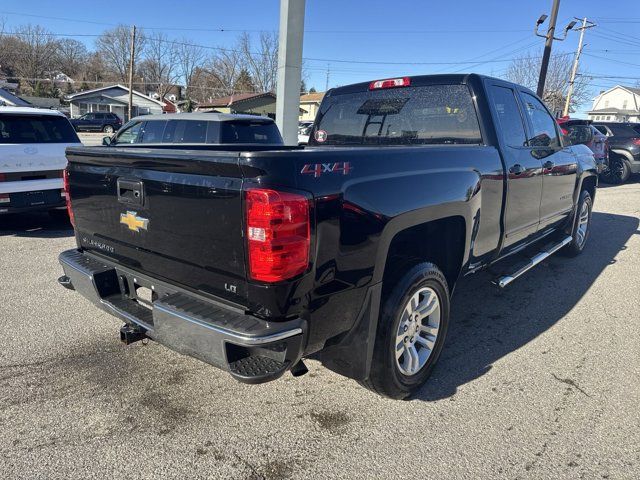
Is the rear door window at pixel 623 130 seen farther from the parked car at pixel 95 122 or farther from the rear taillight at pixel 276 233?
the parked car at pixel 95 122

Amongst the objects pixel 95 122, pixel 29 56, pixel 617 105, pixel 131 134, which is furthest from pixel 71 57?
pixel 617 105

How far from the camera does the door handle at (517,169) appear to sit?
3.76m

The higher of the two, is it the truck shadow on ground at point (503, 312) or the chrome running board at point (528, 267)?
the chrome running board at point (528, 267)

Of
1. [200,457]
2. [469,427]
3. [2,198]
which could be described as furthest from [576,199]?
[2,198]

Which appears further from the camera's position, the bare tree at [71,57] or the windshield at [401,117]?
the bare tree at [71,57]

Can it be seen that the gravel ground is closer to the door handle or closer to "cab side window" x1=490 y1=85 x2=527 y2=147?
the door handle

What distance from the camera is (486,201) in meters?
3.44

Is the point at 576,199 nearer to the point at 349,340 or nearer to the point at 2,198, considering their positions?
the point at 349,340

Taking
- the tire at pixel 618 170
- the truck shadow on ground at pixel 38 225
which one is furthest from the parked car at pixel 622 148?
the truck shadow on ground at pixel 38 225

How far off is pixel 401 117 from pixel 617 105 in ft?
342

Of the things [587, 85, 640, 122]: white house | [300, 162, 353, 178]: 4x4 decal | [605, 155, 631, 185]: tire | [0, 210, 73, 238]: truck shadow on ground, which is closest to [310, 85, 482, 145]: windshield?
[300, 162, 353, 178]: 4x4 decal

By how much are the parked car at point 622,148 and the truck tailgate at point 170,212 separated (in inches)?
622

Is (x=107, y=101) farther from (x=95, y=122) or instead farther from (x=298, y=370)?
(x=298, y=370)

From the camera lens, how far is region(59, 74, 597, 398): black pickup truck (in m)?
2.08
